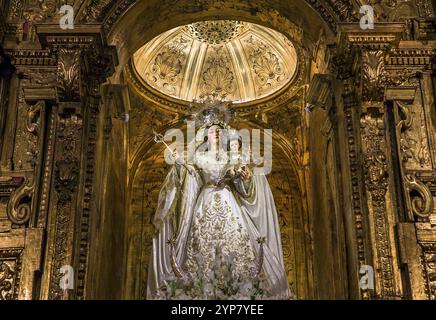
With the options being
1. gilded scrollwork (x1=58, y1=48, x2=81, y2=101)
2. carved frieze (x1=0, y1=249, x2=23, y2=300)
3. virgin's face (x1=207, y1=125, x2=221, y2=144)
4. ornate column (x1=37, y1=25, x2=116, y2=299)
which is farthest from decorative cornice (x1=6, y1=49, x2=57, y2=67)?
virgin's face (x1=207, y1=125, x2=221, y2=144)

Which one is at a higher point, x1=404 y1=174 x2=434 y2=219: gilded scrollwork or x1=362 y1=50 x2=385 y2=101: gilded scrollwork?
x1=362 y1=50 x2=385 y2=101: gilded scrollwork

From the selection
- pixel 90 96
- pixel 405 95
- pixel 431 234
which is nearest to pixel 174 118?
pixel 90 96

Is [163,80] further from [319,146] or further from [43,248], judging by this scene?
[43,248]

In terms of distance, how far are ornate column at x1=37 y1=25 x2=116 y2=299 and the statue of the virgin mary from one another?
1.45 metres

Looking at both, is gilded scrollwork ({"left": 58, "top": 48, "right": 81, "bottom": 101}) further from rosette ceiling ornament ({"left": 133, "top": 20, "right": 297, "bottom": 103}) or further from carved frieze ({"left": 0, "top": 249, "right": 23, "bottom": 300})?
rosette ceiling ornament ({"left": 133, "top": 20, "right": 297, "bottom": 103})

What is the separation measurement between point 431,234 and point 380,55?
→ 6.46ft

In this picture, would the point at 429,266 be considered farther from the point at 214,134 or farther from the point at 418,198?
the point at 214,134

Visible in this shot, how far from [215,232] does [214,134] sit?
5.79ft

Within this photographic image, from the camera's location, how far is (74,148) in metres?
8.23

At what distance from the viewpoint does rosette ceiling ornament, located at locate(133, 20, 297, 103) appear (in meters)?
13.0

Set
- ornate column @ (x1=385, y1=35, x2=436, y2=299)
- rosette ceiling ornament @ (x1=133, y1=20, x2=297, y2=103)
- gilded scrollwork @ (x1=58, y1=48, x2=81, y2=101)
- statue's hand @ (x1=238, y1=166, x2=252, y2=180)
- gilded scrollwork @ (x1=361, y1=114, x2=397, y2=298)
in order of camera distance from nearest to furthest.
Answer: gilded scrollwork @ (x1=361, y1=114, x2=397, y2=298)
ornate column @ (x1=385, y1=35, x2=436, y2=299)
gilded scrollwork @ (x1=58, y1=48, x2=81, y2=101)
statue's hand @ (x1=238, y1=166, x2=252, y2=180)
rosette ceiling ornament @ (x1=133, y1=20, x2=297, y2=103)

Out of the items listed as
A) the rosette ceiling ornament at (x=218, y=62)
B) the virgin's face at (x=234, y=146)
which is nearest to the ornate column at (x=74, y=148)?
the virgin's face at (x=234, y=146)

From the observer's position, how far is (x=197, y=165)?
412 inches

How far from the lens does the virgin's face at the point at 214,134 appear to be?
10.7 metres
